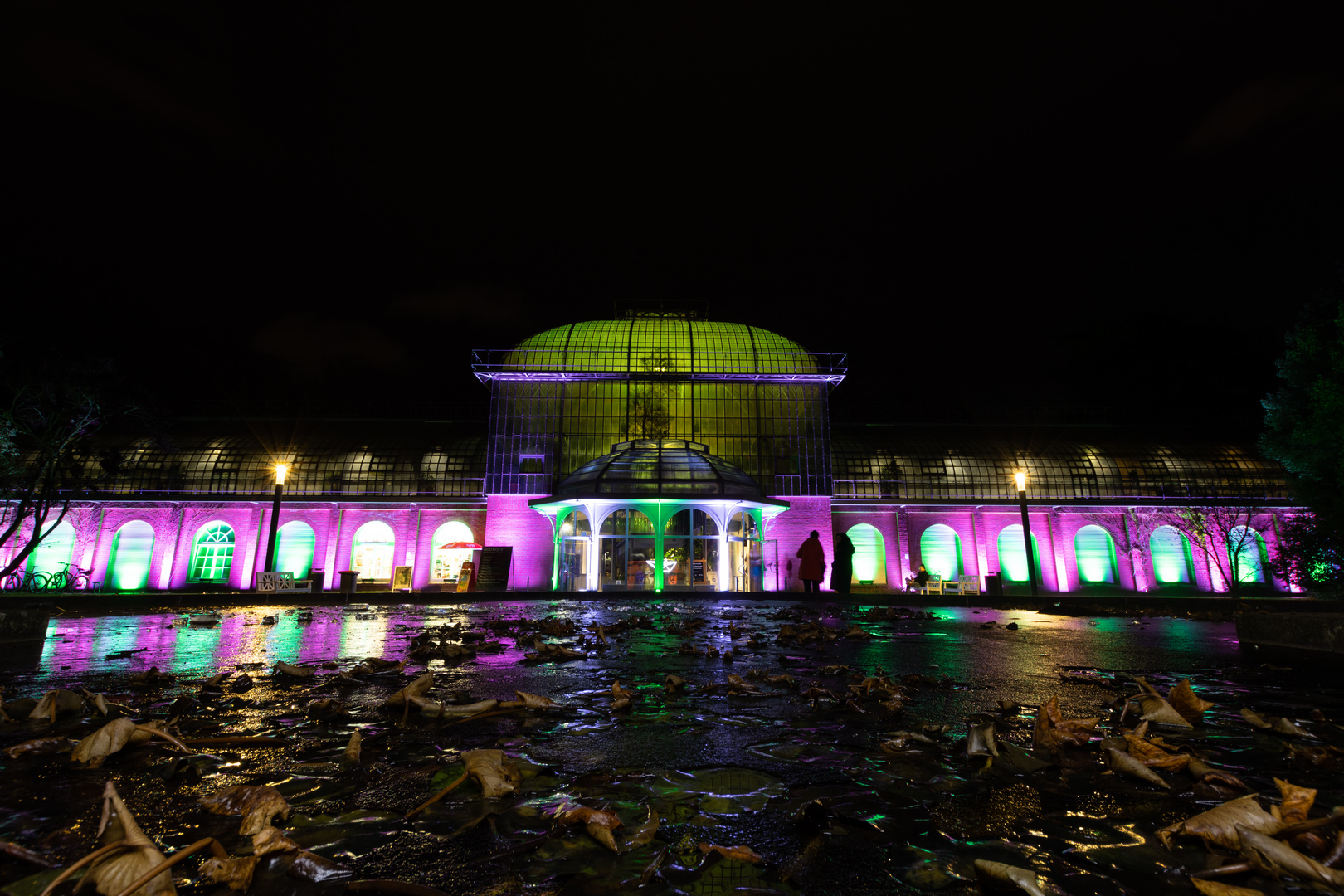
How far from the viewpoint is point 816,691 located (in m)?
3.82

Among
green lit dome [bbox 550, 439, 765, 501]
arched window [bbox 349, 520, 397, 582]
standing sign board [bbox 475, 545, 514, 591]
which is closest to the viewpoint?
standing sign board [bbox 475, 545, 514, 591]

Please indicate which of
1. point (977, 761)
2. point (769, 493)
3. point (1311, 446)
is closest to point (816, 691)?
point (977, 761)

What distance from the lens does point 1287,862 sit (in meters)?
1.55

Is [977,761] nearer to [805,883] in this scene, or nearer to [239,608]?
[805,883]

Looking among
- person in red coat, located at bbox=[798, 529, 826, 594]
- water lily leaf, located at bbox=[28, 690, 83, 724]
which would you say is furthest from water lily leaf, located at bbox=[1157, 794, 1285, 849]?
person in red coat, located at bbox=[798, 529, 826, 594]

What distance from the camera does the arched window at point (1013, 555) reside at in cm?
2989

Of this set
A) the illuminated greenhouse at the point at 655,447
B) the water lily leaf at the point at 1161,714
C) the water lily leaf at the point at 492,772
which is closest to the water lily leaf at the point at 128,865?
the water lily leaf at the point at 492,772

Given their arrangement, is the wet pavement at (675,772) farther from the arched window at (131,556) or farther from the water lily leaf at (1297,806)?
the arched window at (131,556)

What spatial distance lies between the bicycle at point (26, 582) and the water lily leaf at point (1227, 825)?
3164 centimetres

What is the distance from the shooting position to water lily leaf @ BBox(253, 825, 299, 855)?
64.4 inches

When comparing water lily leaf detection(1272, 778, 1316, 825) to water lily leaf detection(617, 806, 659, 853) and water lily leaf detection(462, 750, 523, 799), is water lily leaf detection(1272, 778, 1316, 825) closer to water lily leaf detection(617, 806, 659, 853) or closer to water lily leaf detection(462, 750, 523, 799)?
water lily leaf detection(617, 806, 659, 853)

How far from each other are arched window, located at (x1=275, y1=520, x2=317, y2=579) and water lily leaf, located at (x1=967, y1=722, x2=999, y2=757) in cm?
3232

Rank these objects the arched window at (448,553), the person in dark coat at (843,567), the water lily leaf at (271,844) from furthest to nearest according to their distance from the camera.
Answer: the arched window at (448,553), the person in dark coat at (843,567), the water lily leaf at (271,844)

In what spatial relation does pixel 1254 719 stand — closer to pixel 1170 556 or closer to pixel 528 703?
pixel 528 703
